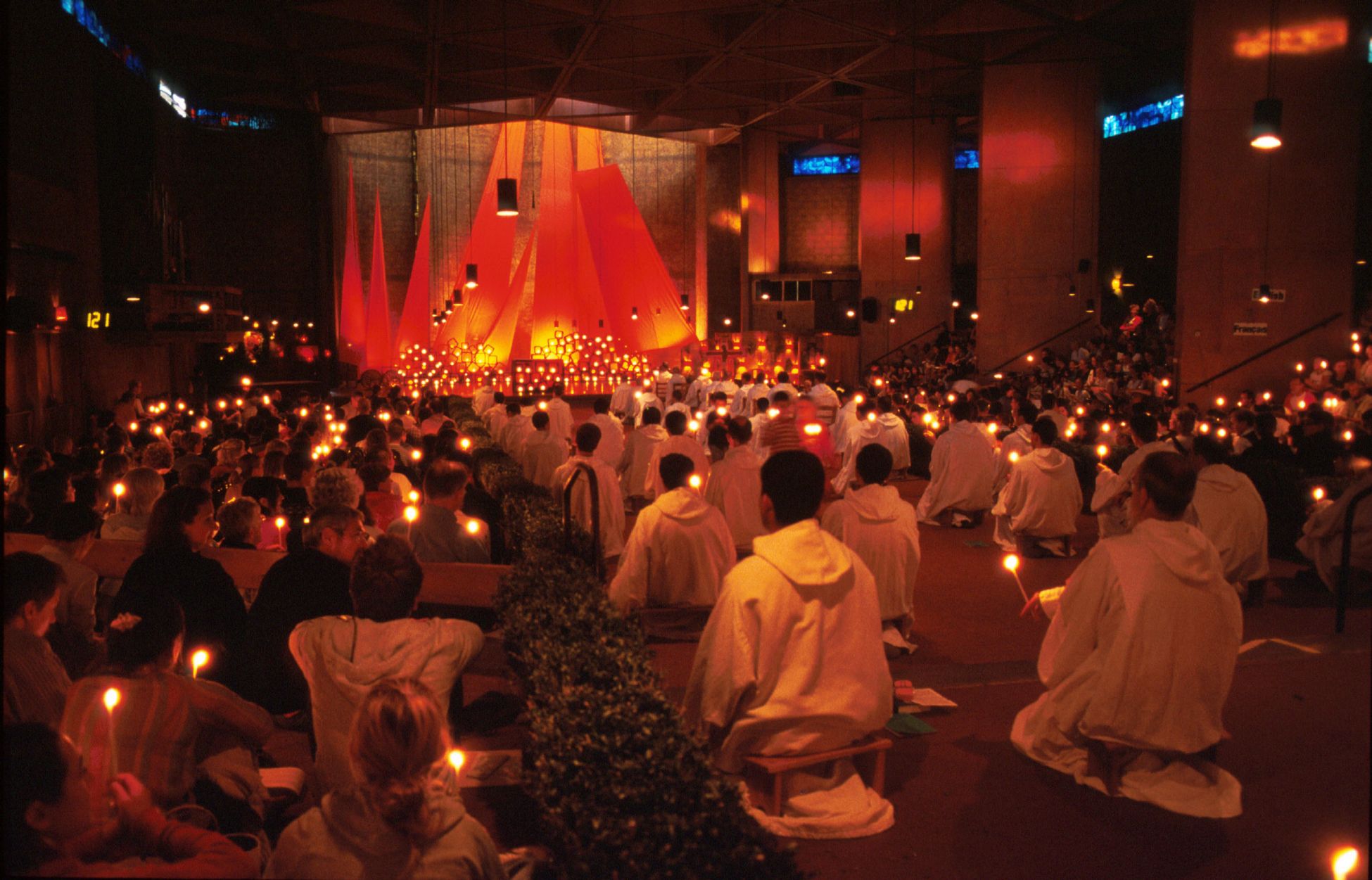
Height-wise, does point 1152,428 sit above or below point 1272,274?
below

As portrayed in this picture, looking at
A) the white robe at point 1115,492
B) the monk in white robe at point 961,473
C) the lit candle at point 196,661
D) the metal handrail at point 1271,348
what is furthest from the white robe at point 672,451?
the metal handrail at point 1271,348

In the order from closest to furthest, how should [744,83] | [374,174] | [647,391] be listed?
[647,391], [744,83], [374,174]

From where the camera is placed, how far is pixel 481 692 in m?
6.00

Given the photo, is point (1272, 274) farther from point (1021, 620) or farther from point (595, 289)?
point (595, 289)

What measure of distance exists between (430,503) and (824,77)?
2159 centimetres

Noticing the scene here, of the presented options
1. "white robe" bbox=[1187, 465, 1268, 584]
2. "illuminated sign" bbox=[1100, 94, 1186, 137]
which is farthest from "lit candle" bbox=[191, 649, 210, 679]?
"illuminated sign" bbox=[1100, 94, 1186, 137]

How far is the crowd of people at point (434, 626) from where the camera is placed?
8.15 ft

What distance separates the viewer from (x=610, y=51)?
23781 millimetres

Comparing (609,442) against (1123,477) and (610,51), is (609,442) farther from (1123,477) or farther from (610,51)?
(610,51)

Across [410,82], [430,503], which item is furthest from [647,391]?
[430,503]

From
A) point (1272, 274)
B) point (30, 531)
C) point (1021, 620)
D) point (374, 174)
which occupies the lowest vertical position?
point (1021, 620)

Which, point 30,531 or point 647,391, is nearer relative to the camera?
point 30,531

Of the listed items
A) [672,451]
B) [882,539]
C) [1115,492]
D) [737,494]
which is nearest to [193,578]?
[882,539]

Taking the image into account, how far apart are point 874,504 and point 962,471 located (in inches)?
199
